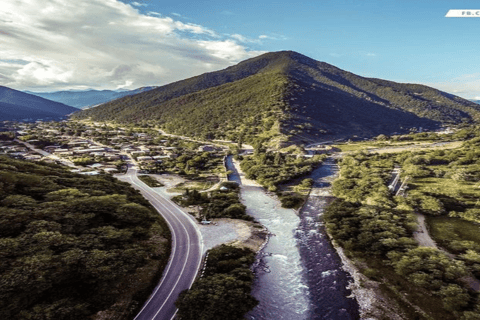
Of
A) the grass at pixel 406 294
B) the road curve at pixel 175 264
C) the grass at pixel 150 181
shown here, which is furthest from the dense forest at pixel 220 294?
the grass at pixel 150 181

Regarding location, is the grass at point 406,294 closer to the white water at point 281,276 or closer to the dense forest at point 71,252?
the white water at point 281,276

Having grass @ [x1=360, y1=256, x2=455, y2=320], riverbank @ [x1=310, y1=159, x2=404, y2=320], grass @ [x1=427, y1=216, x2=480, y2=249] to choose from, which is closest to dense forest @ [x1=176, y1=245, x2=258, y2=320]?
riverbank @ [x1=310, y1=159, x2=404, y2=320]

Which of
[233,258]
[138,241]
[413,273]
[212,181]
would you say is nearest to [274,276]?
[233,258]

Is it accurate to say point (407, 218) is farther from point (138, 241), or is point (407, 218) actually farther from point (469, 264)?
point (138, 241)

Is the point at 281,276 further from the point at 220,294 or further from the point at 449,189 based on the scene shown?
the point at 449,189

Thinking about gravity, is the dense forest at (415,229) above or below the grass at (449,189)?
below

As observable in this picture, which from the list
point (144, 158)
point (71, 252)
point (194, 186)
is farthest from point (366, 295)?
point (144, 158)
